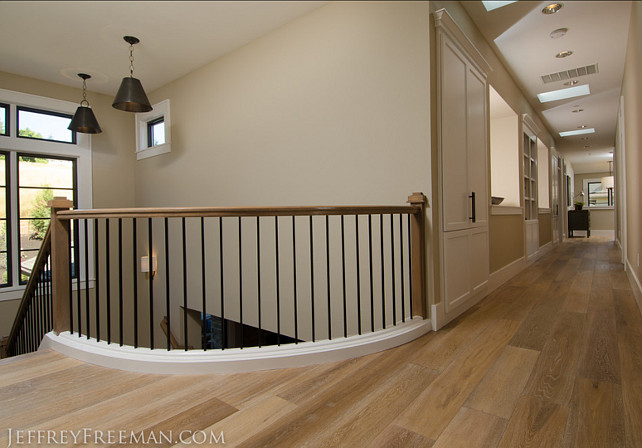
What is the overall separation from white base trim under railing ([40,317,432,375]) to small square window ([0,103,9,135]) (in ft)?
11.1

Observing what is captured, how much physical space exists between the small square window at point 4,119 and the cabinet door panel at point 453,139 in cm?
466

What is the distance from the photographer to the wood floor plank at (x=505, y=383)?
1.36m

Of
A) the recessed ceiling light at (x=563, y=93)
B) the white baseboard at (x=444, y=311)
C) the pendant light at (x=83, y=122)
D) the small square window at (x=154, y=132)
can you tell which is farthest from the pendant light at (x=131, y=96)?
the recessed ceiling light at (x=563, y=93)

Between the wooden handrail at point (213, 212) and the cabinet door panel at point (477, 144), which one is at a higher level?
the cabinet door panel at point (477, 144)

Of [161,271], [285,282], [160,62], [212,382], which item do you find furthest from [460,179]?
[161,271]

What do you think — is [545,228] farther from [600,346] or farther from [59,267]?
[59,267]

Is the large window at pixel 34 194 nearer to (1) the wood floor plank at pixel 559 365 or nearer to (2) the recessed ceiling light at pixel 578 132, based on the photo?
(1) the wood floor plank at pixel 559 365

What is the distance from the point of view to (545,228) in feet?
20.5

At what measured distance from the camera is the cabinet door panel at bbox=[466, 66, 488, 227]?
280cm

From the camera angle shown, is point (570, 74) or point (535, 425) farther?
point (570, 74)

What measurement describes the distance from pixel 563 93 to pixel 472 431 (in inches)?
194

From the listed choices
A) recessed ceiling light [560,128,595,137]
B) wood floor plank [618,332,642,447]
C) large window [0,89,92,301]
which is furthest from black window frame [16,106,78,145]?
recessed ceiling light [560,128,595,137]

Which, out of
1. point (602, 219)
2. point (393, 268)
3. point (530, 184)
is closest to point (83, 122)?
point (393, 268)

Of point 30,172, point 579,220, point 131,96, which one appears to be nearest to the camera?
point 131,96
